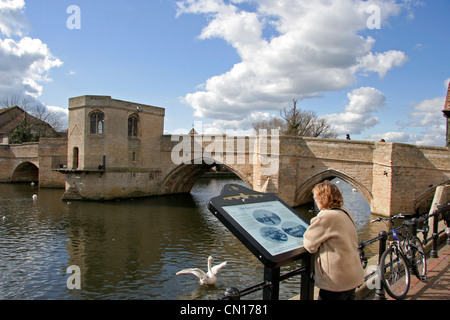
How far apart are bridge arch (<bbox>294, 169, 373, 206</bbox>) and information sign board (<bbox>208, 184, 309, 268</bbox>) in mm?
16812

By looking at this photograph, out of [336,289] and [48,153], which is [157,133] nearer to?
[48,153]

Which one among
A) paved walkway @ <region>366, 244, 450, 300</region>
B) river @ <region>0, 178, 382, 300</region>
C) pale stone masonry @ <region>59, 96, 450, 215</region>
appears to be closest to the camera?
paved walkway @ <region>366, 244, 450, 300</region>

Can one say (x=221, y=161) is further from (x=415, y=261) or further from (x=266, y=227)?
(x=266, y=227)

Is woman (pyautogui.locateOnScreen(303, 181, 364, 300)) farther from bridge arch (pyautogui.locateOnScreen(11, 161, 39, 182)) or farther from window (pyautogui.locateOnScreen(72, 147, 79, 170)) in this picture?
bridge arch (pyautogui.locateOnScreen(11, 161, 39, 182))

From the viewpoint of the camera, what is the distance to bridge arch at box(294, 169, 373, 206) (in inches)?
770

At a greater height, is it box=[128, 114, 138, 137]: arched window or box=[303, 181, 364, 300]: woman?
box=[128, 114, 138, 137]: arched window

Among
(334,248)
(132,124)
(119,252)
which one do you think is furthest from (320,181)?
(334,248)

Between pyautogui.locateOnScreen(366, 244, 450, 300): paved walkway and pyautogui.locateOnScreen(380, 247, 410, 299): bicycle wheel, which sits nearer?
pyautogui.locateOnScreen(380, 247, 410, 299): bicycle wheel

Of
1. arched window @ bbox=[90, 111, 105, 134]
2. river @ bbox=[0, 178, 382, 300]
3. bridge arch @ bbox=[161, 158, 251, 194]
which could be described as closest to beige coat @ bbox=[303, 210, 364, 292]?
river @ bbox=[0, 178, 382, 300]

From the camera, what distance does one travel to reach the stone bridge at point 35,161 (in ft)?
107
